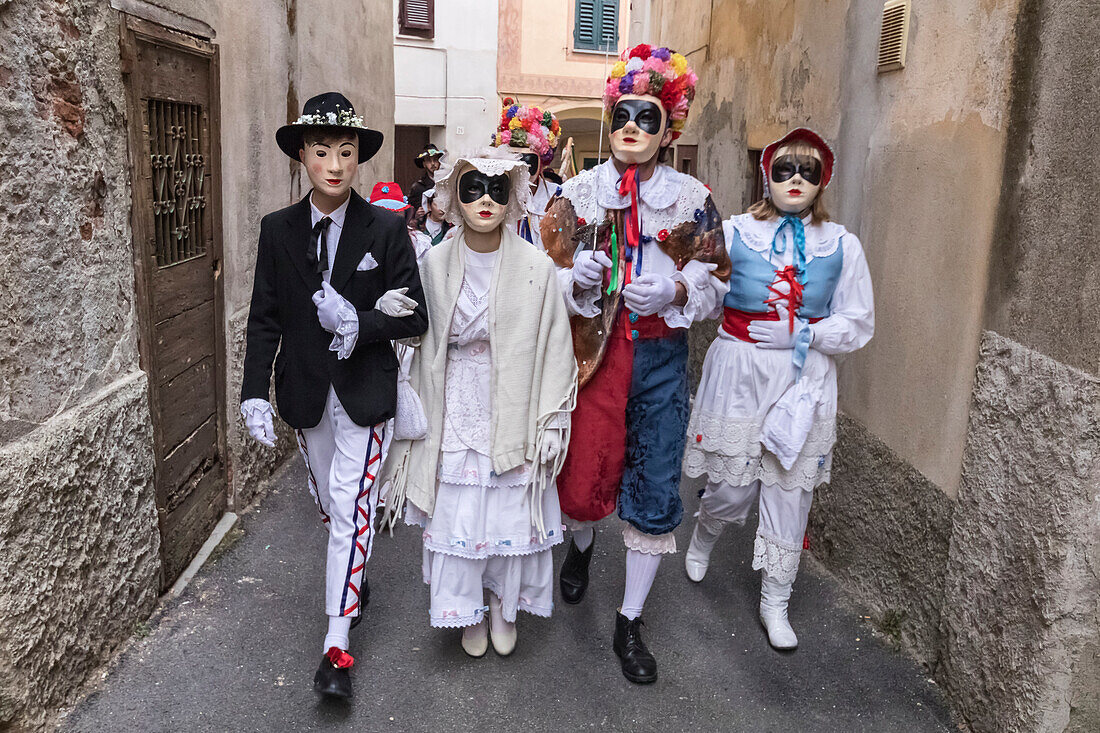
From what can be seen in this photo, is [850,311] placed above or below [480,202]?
below

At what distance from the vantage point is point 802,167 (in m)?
3.69

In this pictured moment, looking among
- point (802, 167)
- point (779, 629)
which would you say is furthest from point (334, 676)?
point (802, 167)

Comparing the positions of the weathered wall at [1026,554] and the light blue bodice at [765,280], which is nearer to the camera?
the weathered wall at [1026,554]

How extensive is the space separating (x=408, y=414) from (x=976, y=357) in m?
2.04

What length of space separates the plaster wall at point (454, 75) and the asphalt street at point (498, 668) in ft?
51.4

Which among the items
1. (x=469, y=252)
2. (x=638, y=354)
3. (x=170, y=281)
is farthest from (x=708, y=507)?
(x=170, y=281)

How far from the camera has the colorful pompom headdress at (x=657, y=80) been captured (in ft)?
11.5

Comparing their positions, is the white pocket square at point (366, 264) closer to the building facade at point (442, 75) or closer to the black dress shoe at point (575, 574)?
the black dress shoe at point (575, 574)

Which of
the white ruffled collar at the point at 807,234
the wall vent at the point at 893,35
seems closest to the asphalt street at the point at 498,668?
the white ruffled collar at the point at 807,234

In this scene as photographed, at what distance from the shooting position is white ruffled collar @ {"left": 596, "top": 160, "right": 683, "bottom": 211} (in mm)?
3539

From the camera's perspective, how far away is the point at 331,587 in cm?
334

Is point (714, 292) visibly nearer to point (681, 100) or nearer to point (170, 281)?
point (681, 100)

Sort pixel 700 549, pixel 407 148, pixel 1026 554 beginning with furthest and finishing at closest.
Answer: pixel 407 148 < pixel 700 549 < pixel 1026 554

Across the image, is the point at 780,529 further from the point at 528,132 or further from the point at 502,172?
the point at 528,132
